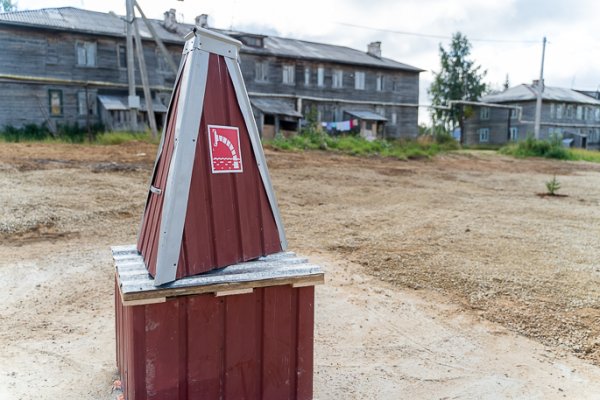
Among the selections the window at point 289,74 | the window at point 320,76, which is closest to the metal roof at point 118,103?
the window at point 289,74

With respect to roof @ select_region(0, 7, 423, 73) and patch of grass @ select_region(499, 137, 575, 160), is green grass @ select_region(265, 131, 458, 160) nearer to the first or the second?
roof @ select_region(0, 7, 423, 73)

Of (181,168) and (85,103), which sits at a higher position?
(85,103)

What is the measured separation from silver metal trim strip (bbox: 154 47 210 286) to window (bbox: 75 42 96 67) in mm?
25996

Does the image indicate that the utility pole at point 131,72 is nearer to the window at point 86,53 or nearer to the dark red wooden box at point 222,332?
the window at point 86,53

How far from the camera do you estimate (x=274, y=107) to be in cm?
3033

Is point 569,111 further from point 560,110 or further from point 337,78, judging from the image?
point 337,78

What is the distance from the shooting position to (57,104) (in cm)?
2583

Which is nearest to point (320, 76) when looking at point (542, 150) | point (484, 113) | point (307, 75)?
point (307, 75)

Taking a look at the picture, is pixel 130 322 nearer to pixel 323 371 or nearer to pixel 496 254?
pixel 323 371

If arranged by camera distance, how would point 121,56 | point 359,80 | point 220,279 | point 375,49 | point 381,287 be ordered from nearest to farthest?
point 220,279
point 381,287
point 121,56
point 359,80
point 375,49

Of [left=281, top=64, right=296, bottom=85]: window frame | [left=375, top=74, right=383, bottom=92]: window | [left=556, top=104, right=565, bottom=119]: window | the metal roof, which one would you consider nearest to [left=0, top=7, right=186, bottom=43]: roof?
the metal roof

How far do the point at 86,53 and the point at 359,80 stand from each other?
57.3 ft

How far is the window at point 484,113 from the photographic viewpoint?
167 ft

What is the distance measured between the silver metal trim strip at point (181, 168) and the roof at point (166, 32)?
20761 mm
